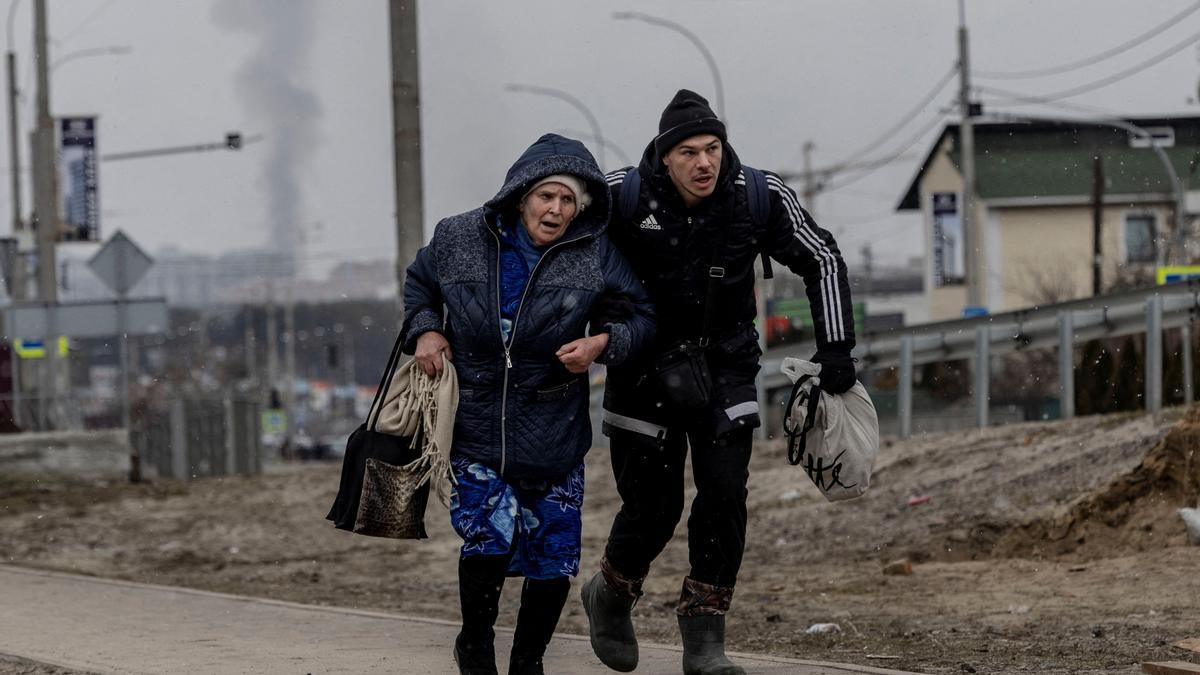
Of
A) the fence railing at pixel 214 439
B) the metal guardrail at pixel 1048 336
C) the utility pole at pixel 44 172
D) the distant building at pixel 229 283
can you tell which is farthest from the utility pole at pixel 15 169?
the distant building at pixel 229 283

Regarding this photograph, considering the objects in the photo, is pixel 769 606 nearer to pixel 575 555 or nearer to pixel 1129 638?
pixel 1129 638

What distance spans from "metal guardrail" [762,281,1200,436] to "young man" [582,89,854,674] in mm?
7049

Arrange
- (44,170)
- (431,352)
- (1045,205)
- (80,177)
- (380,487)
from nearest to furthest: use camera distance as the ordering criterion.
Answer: (431,352)
(380,487)
(44,170)
(80,177)
(1045,205)

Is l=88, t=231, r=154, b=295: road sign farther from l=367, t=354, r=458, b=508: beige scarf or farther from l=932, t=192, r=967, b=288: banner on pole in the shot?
l=932, t=192, r=967, b=288: banner on pole

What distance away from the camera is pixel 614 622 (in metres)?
5.90

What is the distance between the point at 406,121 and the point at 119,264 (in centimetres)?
1223

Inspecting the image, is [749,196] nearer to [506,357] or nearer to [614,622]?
[506,357]

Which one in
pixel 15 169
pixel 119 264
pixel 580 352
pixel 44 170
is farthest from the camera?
pixel 15 169

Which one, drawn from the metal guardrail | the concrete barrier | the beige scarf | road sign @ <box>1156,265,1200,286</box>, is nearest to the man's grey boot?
A: the beige scarf

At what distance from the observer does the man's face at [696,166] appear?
5516mm

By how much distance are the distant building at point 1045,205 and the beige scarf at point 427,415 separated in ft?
125

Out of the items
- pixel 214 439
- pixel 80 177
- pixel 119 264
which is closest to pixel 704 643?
pixel 119 264

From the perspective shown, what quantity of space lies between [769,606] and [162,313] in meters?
15.2

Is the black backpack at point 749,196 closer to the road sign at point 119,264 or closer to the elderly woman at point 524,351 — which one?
the elderly woman at point 524,351
